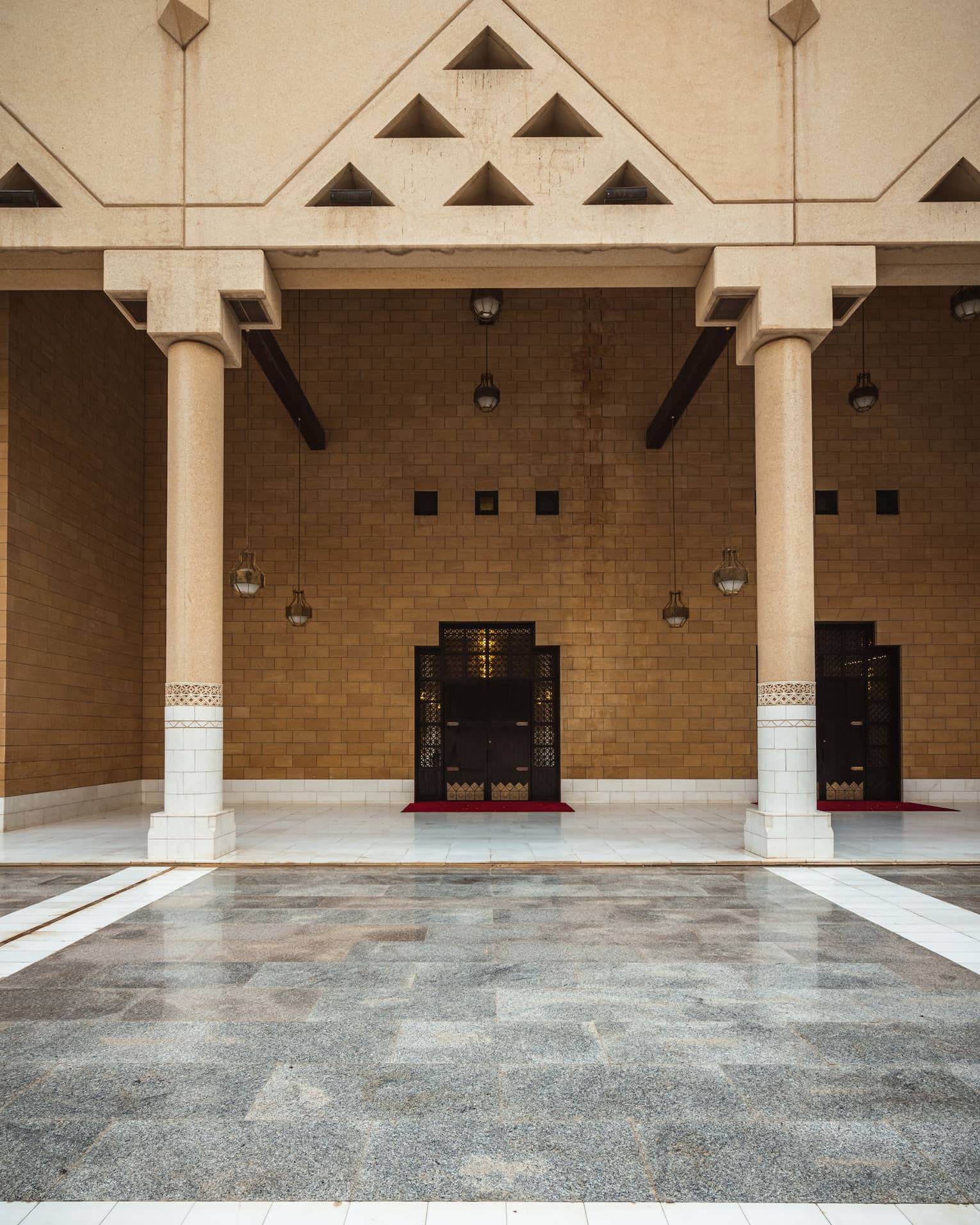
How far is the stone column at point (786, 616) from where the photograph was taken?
307 inches

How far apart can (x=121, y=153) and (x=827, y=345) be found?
9985 mm

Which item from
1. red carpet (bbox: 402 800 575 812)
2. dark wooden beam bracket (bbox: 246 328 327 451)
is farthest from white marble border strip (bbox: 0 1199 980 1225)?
red carpet (bbox: 402 800 575 812)

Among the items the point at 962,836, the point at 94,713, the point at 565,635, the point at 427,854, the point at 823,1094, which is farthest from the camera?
the point at 565,635

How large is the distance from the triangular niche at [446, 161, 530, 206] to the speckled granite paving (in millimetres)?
6205

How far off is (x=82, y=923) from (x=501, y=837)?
463cm

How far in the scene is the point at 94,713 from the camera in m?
11.8

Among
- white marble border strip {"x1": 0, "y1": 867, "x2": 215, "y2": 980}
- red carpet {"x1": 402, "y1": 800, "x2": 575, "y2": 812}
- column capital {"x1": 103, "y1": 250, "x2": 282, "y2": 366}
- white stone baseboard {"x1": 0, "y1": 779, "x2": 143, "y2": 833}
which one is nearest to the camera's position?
white marble border strip {"x1": 0, "y1": 867, "x2": 215, "y2": 980}

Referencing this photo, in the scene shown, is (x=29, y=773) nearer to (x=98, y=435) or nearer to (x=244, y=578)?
(x=244, y=578)

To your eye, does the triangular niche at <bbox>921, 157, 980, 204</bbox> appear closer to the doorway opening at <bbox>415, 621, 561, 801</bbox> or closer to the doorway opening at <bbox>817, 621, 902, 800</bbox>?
the doorway opening at <bbox>817, 621, 902, 800</bbox>

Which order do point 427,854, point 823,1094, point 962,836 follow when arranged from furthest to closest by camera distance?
point 962,836, point 427,854, point 823,1094

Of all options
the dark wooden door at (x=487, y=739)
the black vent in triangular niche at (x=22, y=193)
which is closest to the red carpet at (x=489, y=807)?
the dark wooden door at (x=487, y=739)

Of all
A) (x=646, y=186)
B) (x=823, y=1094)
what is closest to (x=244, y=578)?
(x=646, y=186)

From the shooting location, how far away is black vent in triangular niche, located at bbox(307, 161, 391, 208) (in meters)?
8.08

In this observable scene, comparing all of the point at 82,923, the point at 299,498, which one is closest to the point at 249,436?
the point at 299,498
